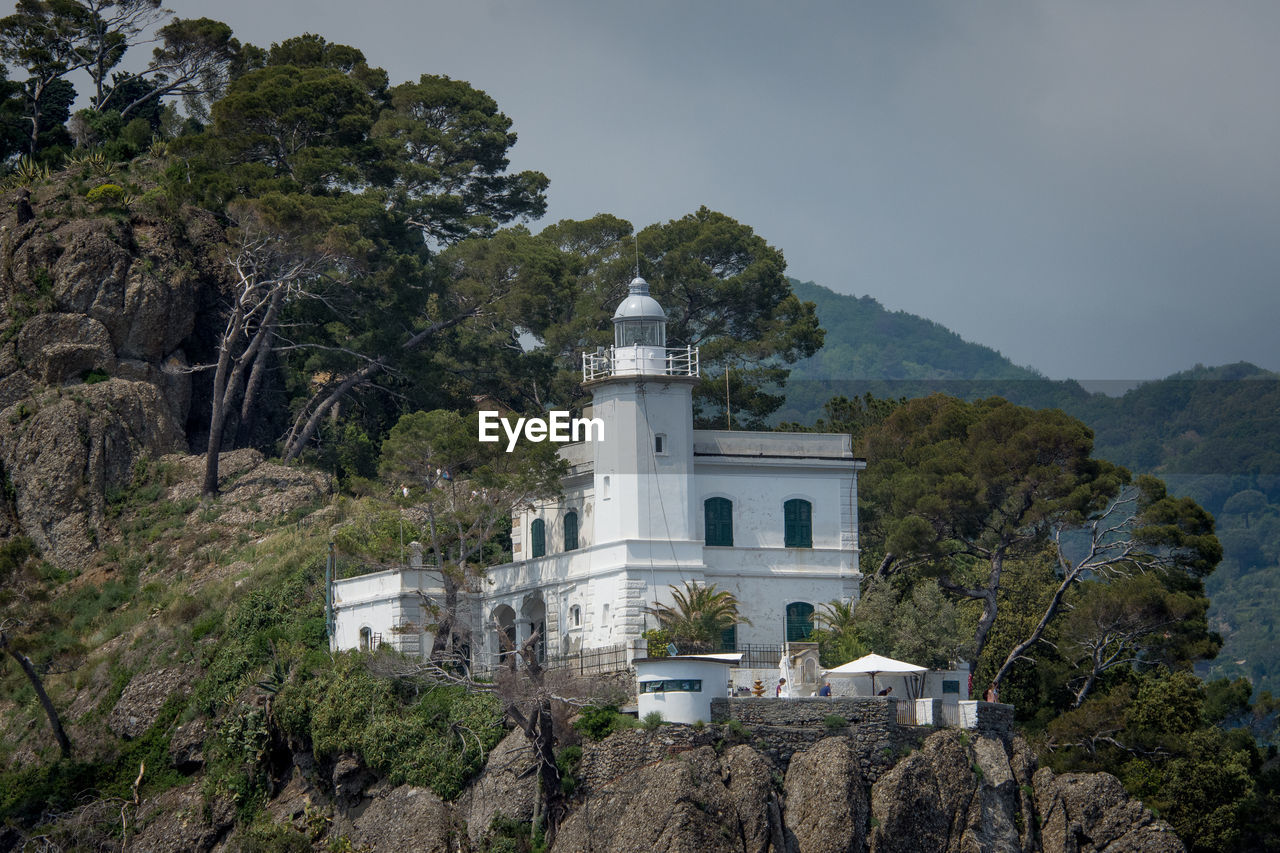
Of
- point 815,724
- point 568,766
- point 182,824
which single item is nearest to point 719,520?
point 815,724

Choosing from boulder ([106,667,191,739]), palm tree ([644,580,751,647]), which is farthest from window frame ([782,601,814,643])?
boulder ([106,667,191,739])

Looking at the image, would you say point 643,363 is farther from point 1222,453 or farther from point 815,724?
point 1222,453

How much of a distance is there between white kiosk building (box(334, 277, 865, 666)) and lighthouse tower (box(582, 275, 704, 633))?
3 cm

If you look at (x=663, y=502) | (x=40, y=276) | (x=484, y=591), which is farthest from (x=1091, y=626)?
(x=40, y=276)

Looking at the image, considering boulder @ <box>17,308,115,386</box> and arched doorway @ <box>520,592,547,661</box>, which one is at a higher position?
boulder @ <box>17,308,115,386</box>

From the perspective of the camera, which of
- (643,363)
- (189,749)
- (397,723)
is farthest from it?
(643,363)

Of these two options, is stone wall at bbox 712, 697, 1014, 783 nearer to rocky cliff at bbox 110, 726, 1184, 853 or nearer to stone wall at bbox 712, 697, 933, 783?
stone wall at bbox 712, 697, 933, 783

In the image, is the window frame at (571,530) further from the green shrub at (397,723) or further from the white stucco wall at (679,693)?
the white stucco wall at (679,693)

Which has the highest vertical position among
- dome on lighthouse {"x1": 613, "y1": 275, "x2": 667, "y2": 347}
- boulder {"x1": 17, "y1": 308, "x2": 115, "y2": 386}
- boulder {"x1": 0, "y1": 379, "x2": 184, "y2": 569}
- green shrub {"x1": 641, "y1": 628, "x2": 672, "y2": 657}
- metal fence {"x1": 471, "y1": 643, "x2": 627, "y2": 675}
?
boulder {"x1": 17, "y1": 308, "x2": 115, "y2": 386}

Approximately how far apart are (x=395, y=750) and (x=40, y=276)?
77.6ft

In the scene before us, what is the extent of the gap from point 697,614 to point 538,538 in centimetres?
690

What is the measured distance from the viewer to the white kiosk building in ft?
149

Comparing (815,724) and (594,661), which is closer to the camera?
(815,724)

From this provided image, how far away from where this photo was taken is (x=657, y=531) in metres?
45.7
